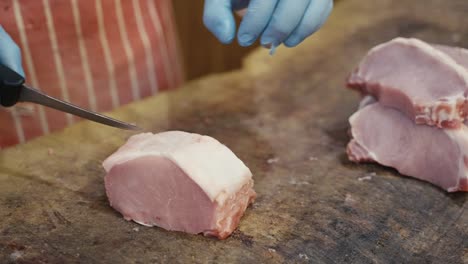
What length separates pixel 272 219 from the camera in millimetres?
2529

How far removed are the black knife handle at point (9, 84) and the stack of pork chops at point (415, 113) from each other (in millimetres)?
1419

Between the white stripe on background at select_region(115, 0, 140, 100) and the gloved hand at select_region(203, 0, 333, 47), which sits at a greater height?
the gloved hand at select_region(203, 0, 333, 47)

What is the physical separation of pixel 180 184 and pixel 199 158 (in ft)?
0.38

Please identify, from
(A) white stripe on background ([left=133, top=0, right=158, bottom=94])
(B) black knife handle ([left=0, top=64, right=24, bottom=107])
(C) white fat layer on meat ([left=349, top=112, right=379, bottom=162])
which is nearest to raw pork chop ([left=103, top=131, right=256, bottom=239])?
(B) black knife handle ([left=0, top=64, right=24, bottom=107])

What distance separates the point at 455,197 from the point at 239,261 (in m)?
1.00

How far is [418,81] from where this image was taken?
2795mm

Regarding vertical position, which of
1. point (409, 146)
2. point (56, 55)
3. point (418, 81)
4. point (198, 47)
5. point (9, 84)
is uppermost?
point (9, 84)

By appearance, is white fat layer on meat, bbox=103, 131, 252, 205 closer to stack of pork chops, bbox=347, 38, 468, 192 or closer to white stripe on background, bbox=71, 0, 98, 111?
stack of pork chops, bbox=347, 38, 468, 192

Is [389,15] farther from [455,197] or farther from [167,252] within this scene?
[167,252]

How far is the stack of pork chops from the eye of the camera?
8.83 ft

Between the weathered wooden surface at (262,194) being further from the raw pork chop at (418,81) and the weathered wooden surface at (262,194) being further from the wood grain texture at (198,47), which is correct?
the wood grain texture at (198,47)

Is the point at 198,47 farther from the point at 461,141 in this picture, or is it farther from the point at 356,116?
the point at 461,141

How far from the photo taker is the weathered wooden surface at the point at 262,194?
7.71ft

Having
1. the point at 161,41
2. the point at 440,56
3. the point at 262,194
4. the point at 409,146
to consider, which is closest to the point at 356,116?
the point at 409,146
